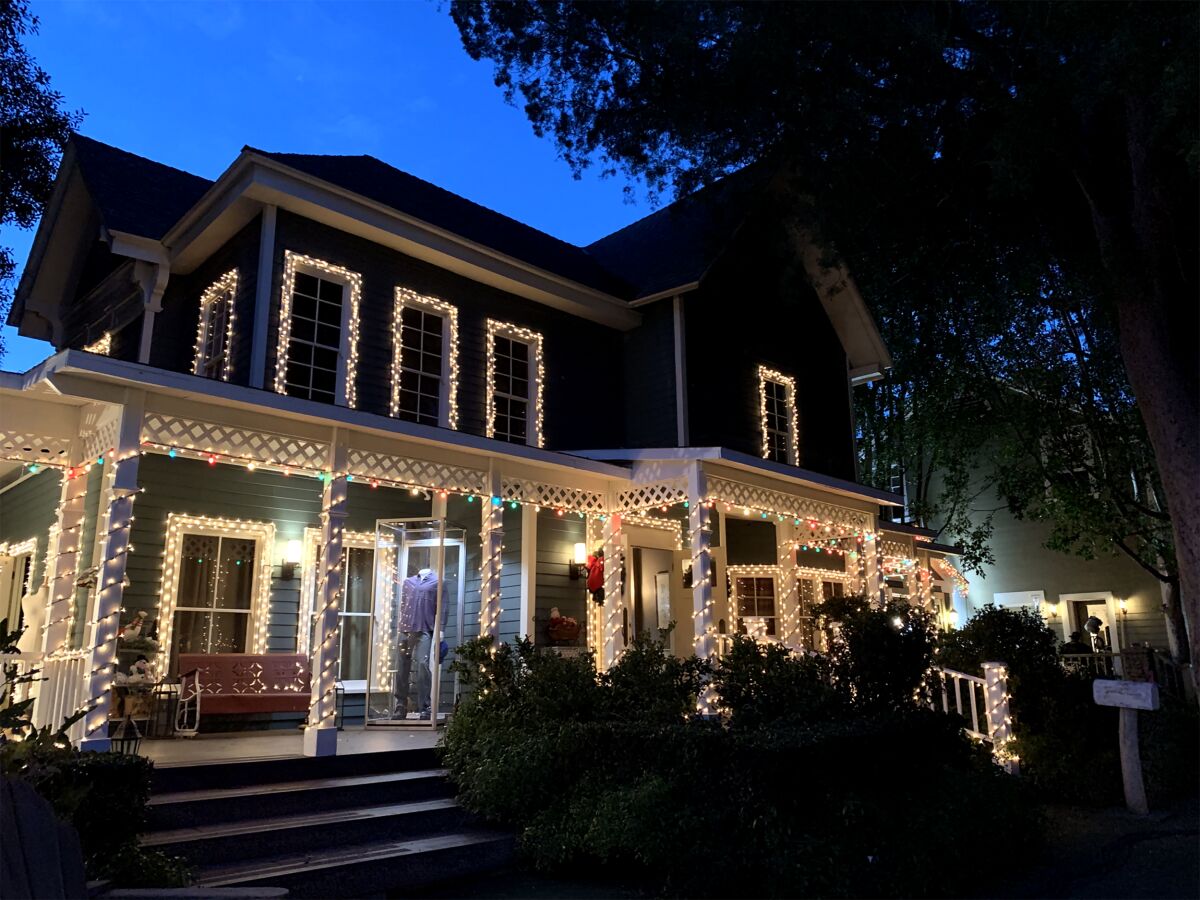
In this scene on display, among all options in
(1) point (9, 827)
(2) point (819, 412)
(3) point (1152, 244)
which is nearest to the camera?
(1) point (9, 827)

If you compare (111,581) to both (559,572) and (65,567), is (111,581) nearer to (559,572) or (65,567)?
(65,567)

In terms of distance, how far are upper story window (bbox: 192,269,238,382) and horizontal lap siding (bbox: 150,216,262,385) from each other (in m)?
0.13

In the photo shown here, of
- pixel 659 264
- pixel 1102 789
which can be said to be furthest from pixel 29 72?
pixel 1102 789

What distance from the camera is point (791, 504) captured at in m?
12.2

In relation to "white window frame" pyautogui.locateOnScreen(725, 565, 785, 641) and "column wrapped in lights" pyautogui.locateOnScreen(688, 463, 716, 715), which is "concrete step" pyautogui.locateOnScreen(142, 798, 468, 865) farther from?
"white window frame" pyautogui.locateOnScreen(725, 565, 785, 641)

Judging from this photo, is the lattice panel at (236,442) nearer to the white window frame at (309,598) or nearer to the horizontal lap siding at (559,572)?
the white window frame at (309,598)

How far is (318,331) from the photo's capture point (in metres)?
10.2

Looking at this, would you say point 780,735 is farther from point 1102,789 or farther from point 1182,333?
point 1182,333

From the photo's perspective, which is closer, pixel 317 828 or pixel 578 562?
pixel 317 828

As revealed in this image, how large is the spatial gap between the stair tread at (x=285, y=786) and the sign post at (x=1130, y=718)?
6545 millimetres

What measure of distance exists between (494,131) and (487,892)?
19879 centimetres

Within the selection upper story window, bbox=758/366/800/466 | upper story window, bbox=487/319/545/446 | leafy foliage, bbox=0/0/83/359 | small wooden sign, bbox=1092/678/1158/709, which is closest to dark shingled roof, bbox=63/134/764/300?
upper story window, bbox=487/319/545/446

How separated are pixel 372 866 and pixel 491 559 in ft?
13.4

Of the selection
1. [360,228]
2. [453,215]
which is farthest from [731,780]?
[453,215]
